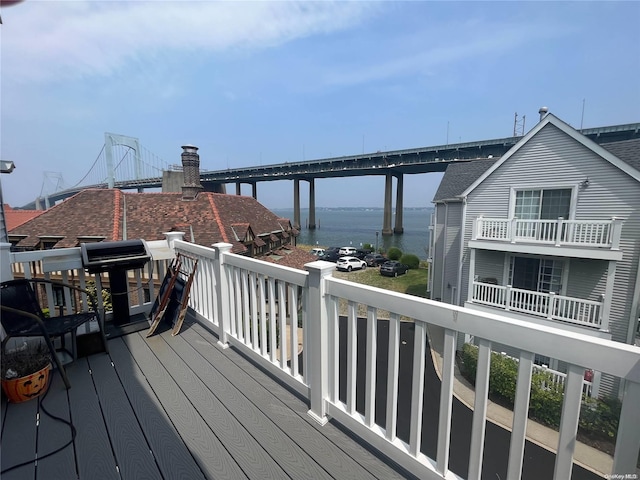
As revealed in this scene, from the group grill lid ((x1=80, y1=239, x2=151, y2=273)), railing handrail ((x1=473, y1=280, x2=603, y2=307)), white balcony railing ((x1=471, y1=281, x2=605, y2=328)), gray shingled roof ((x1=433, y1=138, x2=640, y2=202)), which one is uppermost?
gray shingled roof ((x1=433, y1=138, x2=640, y2=202))

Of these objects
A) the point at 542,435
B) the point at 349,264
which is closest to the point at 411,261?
the point at 349,264

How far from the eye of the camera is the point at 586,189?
25.7ft

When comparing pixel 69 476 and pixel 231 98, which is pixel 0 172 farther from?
pixel 231 98

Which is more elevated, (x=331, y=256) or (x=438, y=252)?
(x=438, y=252)

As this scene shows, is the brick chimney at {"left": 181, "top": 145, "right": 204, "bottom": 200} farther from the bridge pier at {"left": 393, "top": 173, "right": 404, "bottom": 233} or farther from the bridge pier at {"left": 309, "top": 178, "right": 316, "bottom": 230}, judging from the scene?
the bridge pier at {"left": 309, "top": 178, "right": 316, "bottom": 230}

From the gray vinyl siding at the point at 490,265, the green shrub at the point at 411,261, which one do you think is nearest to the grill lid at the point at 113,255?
the gray vinyl siding at the point at 490,265

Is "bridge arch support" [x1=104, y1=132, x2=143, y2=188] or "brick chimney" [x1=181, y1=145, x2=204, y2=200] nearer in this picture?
"brick chimney" [x1=181, y1=145, x2=204, y2=200]

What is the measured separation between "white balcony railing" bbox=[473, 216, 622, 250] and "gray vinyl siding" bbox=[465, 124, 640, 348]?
1.22 feet

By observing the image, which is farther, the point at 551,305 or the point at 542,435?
the point at 551,305

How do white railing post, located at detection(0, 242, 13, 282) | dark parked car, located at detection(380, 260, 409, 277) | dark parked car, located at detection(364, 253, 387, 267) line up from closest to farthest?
white railing post, located at detection(0, 242, 13, 282)
dark parked car, located at detection(380, 260, 409, 277)
dark parked car, located at detection(364, 253, 387, 267)

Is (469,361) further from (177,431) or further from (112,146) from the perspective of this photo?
(112,146)

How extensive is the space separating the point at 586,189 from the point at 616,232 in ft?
4.63

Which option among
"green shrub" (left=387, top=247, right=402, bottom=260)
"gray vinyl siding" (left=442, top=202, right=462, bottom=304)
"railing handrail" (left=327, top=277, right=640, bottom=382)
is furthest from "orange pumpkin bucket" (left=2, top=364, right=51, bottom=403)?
"green shrub" (left=387, top=247, right=402, bottom=260)

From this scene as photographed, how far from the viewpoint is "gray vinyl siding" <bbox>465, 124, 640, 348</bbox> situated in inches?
285
